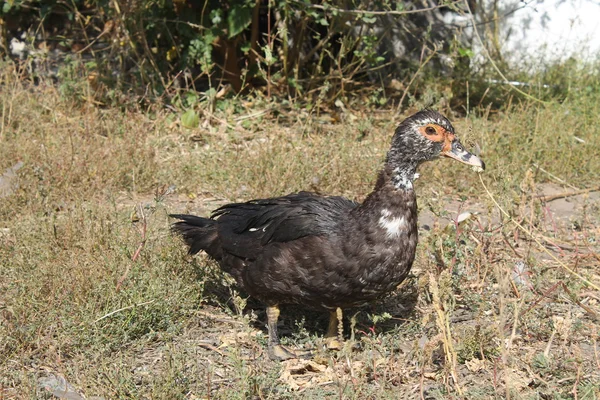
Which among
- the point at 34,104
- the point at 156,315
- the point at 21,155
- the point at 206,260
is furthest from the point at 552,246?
the point at 34,104

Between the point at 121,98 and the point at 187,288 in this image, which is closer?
the point at 187,288

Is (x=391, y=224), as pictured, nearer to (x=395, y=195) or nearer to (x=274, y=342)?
(x=395, y=195)

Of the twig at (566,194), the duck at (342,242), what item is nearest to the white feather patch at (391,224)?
the duck at (342,242)

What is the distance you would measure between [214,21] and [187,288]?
366 centimetres

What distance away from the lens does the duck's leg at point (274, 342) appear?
4117 mm

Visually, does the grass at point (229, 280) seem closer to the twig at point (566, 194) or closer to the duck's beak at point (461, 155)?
the twig at point (566, 194)

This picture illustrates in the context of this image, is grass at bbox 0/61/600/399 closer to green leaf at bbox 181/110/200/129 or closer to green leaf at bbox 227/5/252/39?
green leaf at bbox 181/110/200/129

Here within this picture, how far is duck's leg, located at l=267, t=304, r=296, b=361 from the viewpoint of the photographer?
4117 millimetres

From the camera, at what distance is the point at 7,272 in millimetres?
4598

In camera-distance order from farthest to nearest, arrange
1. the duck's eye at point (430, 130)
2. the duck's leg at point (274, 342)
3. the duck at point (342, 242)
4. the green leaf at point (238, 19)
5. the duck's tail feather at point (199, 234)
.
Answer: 1. the green leaf at point (238, 19)
2. the duck's tail feather at point (199, 234)
3. the duck's leg at point (274, 342)
4. the duck's eye at point (430, 130)
5. the duck at point (342, 242)

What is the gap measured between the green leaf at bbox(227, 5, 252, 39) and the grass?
2.77 ft

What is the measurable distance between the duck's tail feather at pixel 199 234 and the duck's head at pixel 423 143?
115 cm

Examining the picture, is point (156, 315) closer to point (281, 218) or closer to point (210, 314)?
point (210, 314)

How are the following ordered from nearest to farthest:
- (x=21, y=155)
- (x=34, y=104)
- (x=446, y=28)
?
(x=21, y=155) < (x=34, y=104) < (x=446, y=28)
